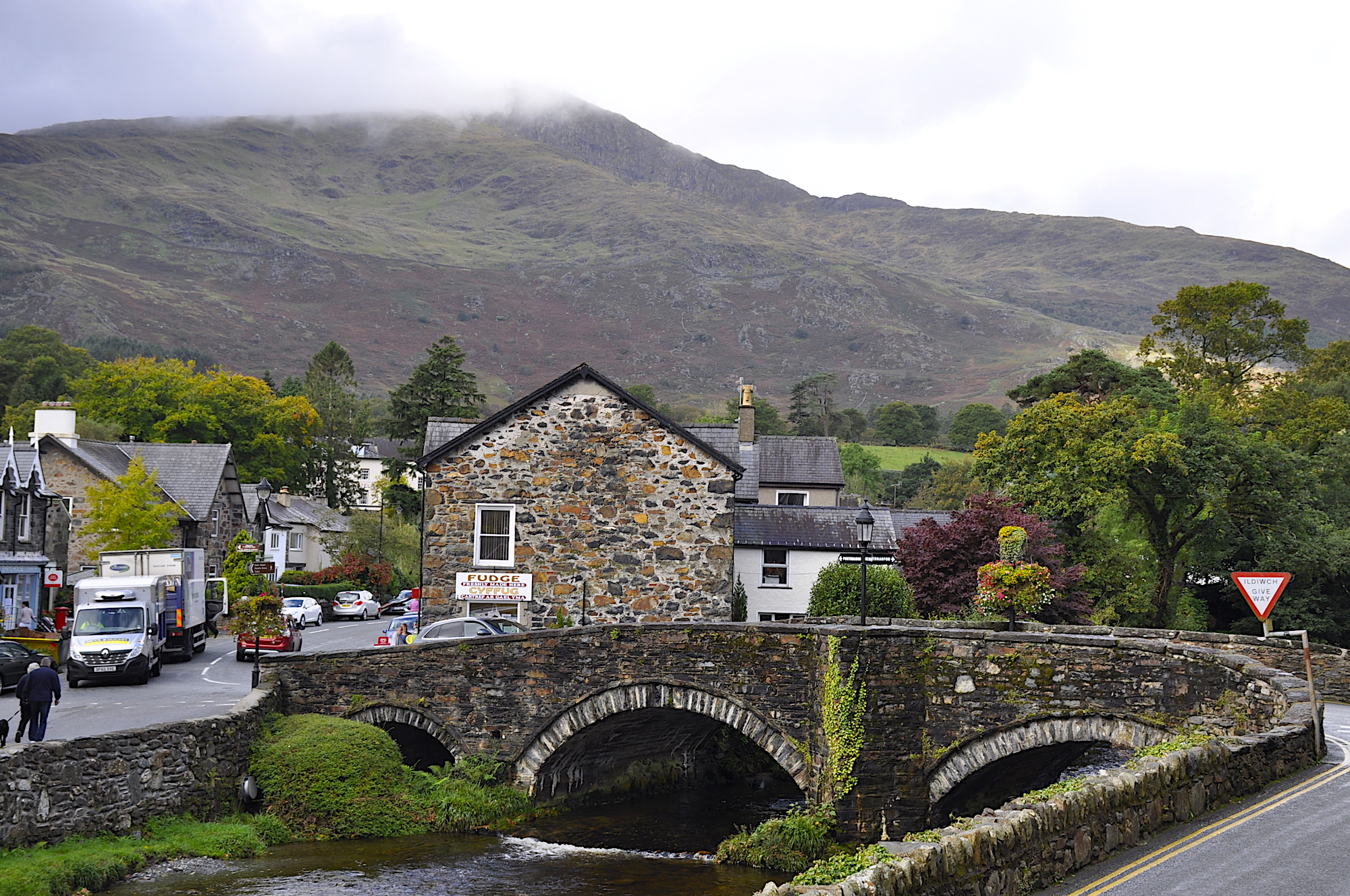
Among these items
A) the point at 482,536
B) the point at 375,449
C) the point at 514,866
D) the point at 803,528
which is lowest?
the point at 514,866

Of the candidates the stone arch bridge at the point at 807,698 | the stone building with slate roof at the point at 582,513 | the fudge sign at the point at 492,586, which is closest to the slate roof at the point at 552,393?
the stone building with slate roof at the point at 582,513

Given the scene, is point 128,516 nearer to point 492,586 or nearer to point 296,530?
point 492,586

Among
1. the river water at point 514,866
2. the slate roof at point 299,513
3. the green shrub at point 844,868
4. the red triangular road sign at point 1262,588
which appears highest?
the slate roof at point 299,513

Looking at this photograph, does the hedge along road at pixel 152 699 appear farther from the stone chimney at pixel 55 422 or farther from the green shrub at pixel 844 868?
the stone chimney at pixel 55 422

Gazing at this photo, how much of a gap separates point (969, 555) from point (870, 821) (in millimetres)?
16909

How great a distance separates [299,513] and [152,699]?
55.4 m

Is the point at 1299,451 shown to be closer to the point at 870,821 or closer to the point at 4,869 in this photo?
the point at 870,821

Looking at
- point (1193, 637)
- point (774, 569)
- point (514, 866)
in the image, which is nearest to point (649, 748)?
point (514, 866)

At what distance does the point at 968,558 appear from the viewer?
37.4 meters

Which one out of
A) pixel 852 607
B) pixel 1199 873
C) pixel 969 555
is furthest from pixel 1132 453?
pixel 1199 873

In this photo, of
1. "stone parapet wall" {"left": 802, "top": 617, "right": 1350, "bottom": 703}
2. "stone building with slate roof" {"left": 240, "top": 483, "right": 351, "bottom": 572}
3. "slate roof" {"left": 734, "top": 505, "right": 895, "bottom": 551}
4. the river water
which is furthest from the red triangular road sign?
"stone building with slate roof" {"left": 240, "top": 483, "right": 351, "bottom": 572}

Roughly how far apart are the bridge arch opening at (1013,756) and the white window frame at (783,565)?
17488 mm

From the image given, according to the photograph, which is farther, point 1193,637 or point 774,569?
point 774,569

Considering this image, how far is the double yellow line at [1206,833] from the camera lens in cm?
988
